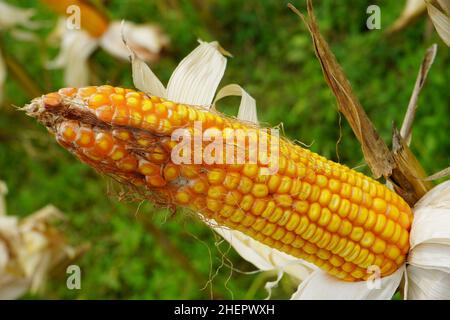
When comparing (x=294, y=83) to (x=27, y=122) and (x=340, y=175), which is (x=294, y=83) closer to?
(x=27, y=122)

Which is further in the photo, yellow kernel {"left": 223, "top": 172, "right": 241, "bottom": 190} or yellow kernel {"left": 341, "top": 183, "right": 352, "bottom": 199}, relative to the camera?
yellow kernel {"left": 341, "top": 183, "right": 352, "bottom": 199}

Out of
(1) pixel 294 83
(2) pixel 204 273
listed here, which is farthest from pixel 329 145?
(2) pixel 204 273

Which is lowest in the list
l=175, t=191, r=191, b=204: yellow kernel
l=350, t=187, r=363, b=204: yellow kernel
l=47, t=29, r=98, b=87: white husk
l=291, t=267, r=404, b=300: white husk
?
l=291, t=267, r=404, b=300: white husk

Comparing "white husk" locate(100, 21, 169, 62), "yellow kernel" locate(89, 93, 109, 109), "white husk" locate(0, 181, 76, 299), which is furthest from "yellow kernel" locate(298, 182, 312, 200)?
"white husk" locate(100, 21, 169, 62)

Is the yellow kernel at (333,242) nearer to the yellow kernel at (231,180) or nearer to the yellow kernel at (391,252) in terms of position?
the yellow kernel at (391,252)

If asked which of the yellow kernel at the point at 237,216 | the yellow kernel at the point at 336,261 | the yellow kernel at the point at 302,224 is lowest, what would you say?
the yellow kernel at the point at 336,261

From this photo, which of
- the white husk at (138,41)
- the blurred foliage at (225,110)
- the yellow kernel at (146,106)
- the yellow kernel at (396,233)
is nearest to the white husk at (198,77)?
the yellow kernel at (146,106)

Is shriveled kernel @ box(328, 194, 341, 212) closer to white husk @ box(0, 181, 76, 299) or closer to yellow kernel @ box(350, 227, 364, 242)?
yellow kernel @ box(350, 227, 364, 242)

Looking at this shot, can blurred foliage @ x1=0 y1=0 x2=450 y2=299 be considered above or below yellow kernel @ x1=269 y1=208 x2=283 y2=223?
above
